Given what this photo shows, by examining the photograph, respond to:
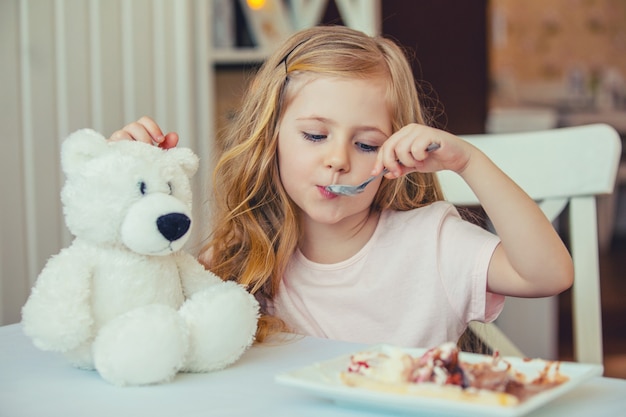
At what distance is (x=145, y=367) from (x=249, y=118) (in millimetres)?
594

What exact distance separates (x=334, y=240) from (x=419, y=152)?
0.35m

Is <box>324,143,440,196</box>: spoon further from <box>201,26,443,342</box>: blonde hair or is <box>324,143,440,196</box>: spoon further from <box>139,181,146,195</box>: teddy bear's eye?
<box>139,181,146,195</box>: teddy bear's eye

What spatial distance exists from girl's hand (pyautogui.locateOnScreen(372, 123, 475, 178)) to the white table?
0.21m

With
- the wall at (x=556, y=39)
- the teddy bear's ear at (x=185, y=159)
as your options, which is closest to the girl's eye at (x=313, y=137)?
the teddy bear's ear at (x=185, y=159)

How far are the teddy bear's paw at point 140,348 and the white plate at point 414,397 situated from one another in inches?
4.5

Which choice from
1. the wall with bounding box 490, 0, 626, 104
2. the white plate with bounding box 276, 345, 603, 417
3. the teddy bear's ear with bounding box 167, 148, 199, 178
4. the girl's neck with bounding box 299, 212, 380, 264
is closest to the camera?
the white plate with bounding box 276, 345, 603, 417

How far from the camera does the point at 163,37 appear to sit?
2.35 meters

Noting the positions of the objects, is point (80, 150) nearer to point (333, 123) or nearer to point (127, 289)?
point (127, 289)

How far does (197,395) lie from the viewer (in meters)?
0.69

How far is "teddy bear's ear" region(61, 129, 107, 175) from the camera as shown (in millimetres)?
777

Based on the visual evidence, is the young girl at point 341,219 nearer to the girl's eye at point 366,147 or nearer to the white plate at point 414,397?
the girl's eye at point 366,147

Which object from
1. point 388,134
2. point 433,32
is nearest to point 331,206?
point 388,134

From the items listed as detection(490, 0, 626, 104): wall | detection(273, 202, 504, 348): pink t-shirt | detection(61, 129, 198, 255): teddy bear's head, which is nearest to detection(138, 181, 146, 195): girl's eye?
detection(61, 129, 198, 255): teddy bear's head

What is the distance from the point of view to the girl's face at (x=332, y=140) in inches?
42.6
